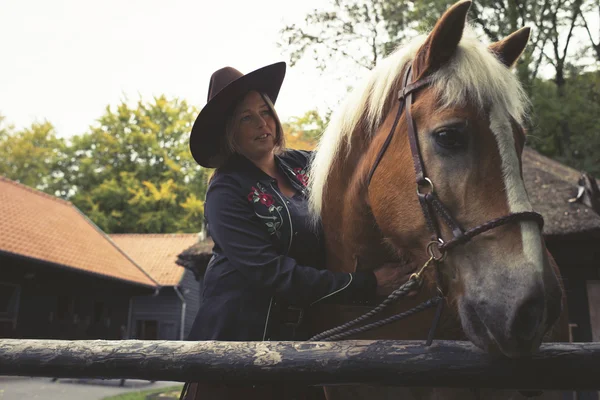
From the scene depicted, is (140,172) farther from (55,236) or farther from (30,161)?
(55,236)

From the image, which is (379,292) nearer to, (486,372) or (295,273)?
(295,273)

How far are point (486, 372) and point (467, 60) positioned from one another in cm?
101

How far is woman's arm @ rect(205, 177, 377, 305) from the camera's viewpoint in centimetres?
179

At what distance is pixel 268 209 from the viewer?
2.04 meters

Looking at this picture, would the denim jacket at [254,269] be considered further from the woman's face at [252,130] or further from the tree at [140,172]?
the tree at [140,172]

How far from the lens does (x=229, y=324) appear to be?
6.23 ft

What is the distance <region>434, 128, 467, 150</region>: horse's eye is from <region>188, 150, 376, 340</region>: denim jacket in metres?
0.66

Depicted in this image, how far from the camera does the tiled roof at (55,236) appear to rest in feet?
42.7

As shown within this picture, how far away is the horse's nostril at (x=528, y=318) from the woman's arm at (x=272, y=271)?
716mm

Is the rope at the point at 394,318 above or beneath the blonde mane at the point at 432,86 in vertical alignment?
beneath

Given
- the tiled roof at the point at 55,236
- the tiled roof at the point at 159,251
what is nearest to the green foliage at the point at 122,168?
the tiled roof at the point at 159,251

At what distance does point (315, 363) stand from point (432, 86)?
3.26ft

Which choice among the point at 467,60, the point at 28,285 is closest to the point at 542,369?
the point at 467,60

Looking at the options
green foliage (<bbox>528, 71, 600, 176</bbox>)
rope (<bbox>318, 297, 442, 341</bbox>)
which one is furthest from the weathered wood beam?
green foliage (<bbox>528, 71, 600, 176</bbox>)
